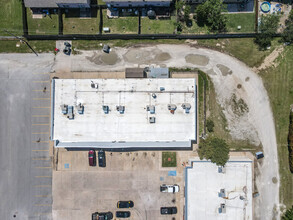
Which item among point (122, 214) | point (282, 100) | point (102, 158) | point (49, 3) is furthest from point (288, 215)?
point (49, 3)

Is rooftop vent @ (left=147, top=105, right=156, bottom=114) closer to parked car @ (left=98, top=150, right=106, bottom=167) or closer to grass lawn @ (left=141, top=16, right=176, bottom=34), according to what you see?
parked car @ (left=98, top=150, right=106, bottom=167)

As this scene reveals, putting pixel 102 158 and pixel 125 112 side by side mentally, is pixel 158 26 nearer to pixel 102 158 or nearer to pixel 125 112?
pixel 125 112

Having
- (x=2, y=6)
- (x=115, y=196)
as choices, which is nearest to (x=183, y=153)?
(x=115, y=196)

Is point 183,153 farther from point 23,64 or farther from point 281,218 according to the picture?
point 23,64

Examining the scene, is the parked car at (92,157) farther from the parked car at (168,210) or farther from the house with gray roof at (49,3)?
the house with gray roof at (49,3)

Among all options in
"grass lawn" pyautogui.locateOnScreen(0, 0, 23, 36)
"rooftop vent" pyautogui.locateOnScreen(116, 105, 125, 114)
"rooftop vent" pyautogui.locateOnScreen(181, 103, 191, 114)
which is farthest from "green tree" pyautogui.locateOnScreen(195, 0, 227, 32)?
"grass lawn" pyautogui.locateOnScreen(0, 0, 23, 36)
